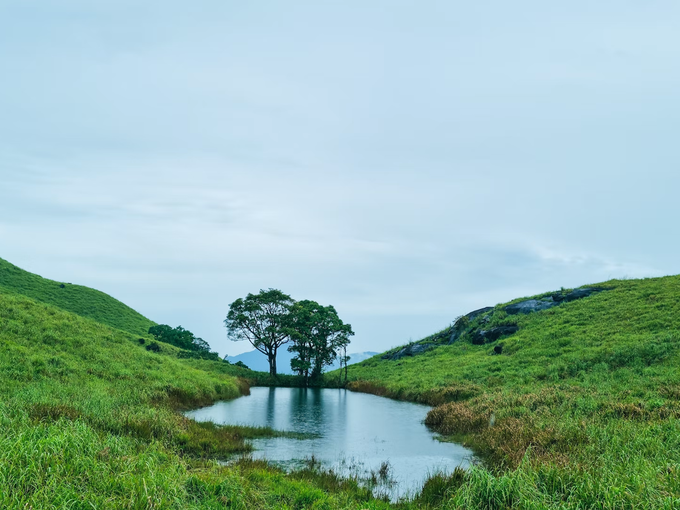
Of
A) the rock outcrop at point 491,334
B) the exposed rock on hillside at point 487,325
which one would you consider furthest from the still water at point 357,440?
the rock outcrop at point 491,334

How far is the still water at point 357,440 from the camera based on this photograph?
A: 17109 millimetres

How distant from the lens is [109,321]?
267ft

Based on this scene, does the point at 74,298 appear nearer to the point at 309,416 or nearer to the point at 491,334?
the point at 309,416

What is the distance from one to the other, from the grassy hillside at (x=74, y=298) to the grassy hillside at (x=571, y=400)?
5293cm

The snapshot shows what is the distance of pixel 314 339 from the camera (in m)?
67.2

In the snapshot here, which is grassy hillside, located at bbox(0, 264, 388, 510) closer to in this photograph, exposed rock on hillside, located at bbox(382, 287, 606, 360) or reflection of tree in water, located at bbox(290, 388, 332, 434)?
reflection of tree in water, located at bbox(290, 388, 332, 434)

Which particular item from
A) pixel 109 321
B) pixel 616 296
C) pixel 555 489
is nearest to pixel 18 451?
pixel 555 489

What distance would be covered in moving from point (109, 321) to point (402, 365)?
56.1 meters

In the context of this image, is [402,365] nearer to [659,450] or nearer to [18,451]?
[659,450]

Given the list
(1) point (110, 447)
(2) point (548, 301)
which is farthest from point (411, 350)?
(1) point (110, 447)

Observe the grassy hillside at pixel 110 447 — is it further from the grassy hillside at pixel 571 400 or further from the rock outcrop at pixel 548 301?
the rock outcrop at pixel 548 301

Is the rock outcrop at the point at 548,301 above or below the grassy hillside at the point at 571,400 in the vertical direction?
above

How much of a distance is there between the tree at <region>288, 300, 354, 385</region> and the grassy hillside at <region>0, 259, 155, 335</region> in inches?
1265

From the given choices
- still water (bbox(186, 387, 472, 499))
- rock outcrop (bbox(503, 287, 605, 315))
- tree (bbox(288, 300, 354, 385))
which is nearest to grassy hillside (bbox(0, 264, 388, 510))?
still water (bbox(186, 387, 472, 499))
